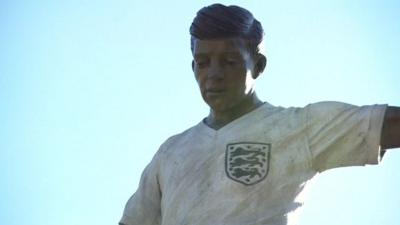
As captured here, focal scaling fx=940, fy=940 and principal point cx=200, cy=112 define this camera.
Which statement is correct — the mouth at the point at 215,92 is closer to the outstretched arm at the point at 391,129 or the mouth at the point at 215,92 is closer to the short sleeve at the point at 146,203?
the short sleeve at the point at 146,203

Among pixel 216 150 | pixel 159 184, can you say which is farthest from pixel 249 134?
pixel 159 184

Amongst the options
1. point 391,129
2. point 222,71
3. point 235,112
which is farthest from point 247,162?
point 391,129

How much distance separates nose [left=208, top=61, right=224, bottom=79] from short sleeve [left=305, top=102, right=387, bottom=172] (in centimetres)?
59

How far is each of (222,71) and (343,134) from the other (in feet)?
3.00

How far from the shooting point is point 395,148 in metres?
5.14

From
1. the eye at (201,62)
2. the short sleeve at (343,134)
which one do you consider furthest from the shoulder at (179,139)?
the short sleeve at (343,134)

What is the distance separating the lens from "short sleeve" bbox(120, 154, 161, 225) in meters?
5.95

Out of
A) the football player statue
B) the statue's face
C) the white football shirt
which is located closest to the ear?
the football player statue

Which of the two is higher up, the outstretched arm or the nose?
the nose

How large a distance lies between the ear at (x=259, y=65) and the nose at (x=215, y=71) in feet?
1.09

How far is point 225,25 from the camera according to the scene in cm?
587

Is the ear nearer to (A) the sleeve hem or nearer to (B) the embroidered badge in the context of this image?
(B) the embroidered badge

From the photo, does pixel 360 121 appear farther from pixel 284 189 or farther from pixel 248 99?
pixel 248 99

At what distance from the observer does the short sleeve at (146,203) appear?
19.5ft
